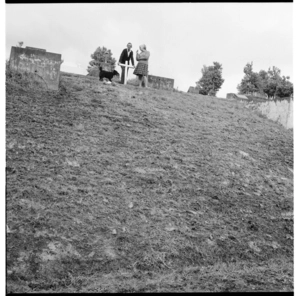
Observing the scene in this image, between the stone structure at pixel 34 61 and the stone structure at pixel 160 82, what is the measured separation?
4.47 m

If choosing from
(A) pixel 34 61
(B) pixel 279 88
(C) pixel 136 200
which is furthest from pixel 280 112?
(B) pixel 279 88

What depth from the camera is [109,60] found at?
3975 centimetres

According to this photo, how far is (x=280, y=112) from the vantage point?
12.2m

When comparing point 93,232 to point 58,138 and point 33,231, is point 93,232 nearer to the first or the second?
point 33,231

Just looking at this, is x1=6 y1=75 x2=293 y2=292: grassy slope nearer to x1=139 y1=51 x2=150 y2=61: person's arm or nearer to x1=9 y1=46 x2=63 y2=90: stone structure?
x1=9 y1=46 x2=63 y2=90: stone structure

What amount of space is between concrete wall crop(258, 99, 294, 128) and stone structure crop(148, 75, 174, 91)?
3.71 metres

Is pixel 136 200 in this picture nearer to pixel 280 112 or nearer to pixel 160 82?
pixel 160 82

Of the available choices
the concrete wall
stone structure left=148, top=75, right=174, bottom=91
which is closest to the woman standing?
stone structure left=148, top=75, right=174, bottom=91

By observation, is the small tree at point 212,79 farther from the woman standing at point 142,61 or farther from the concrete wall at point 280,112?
the woman standing at point 142,61

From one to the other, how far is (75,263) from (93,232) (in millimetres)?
601

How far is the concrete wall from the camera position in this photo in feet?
38.9

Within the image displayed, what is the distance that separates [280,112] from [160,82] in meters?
4.73

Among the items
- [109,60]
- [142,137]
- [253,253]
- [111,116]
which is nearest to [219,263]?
[253,253]

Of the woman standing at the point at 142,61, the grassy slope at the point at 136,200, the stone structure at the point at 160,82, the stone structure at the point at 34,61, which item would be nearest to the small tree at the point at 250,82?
the stone structure at the point at 160,82
